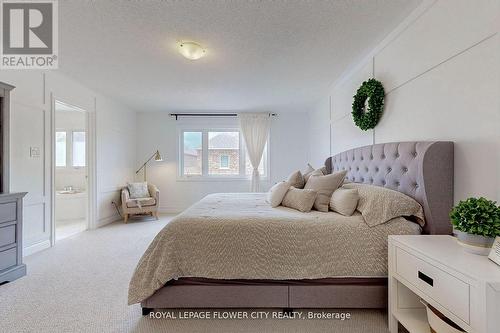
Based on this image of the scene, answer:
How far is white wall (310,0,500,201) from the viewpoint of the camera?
1.47m

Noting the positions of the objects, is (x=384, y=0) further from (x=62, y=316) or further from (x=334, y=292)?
(x=62, y=316)

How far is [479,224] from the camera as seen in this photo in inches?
47.8

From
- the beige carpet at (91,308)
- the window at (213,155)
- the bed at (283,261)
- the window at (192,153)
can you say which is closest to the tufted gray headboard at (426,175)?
the bed at (283,261)

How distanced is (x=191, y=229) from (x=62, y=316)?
1.14 metres

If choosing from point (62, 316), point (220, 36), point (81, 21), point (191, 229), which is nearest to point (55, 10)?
point (81, 21)

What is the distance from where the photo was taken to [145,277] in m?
1.73

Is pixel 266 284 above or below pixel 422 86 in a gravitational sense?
below

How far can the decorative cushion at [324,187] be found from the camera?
2.24 meters

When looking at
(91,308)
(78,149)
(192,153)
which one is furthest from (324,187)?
(78,149)

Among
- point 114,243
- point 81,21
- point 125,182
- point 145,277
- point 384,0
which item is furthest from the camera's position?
point 125,182

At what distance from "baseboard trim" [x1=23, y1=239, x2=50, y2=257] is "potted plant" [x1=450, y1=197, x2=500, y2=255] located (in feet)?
13.9

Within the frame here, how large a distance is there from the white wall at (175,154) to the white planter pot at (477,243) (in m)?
4.57

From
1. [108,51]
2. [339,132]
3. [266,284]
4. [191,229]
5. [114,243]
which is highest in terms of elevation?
[108,51]

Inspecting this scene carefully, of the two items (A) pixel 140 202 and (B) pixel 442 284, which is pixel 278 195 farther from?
(A) pixel 140 202
